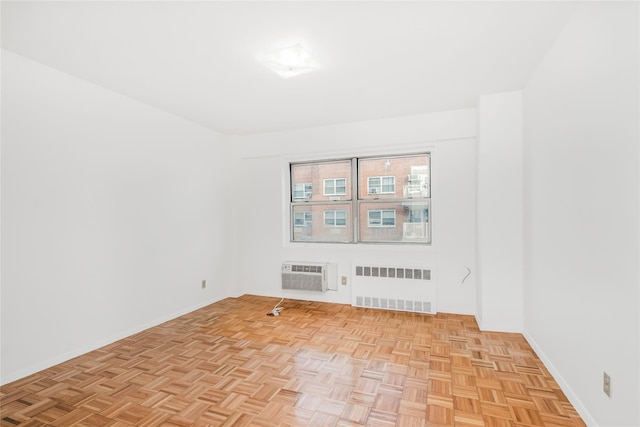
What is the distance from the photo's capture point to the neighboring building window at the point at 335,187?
4.60 metres

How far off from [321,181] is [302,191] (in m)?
0.35

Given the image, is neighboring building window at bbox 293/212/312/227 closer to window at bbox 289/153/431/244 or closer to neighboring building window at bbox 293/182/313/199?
window at bbox 289/153/431/244

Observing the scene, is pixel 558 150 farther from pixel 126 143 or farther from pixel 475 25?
pixel 126 143

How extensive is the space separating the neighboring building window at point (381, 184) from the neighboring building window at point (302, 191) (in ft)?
3.14

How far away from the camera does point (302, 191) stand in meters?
4.85

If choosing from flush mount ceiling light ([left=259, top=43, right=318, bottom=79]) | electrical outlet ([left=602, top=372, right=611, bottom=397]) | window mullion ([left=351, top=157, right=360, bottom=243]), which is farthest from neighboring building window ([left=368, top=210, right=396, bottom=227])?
electrical outlet ([left=602, top=372, right=611, bottom=397])

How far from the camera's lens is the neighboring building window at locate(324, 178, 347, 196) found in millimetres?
4598

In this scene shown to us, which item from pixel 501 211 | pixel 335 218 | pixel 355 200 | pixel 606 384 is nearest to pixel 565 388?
pixel 606 384

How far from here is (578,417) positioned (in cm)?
188

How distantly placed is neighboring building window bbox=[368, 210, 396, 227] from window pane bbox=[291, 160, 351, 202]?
0.44 m

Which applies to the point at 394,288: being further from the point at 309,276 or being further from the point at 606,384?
the point at 606,384

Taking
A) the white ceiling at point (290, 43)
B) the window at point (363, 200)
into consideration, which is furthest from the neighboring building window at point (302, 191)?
the white ceiling at point (290, 43)

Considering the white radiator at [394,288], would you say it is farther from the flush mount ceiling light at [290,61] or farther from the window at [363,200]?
the flush mount ceiling light at [290,61]

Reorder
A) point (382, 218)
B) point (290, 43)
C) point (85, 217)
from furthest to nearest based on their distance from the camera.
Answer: point (382, 218), point (85, 217), point (290, 43)
